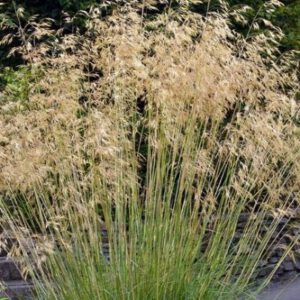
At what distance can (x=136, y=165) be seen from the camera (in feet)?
12.6

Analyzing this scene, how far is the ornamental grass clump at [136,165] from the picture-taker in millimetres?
3520

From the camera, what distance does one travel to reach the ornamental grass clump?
139 inches

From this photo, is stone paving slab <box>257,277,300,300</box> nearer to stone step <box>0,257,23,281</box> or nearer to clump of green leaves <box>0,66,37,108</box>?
stone step <box>0,257,23,281</box>

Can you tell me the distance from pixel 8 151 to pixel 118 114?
64cm

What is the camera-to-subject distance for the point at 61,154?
12.2 feet

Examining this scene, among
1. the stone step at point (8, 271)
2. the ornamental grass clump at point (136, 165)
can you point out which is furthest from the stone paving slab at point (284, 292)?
the stone step at point (8, 271)

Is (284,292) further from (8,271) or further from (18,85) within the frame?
(18,85)

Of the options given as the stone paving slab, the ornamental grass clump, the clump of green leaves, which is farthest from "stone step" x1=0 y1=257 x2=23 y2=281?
the stone paving slab

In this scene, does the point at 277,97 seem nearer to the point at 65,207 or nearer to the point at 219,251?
the point at 219,251

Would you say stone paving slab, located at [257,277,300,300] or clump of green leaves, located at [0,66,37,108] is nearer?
clump of green leaves, located at [0,66,37,108]

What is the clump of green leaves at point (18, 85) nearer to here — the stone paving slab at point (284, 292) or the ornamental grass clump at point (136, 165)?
the ornamental grass clump at point (136, 165)

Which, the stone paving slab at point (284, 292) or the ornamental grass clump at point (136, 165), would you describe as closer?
the ornamental grass clump at point (136, 165)

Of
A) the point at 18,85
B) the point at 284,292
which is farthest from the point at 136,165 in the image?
the point at 284,292

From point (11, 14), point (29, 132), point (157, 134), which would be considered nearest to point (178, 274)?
point (157, 134)
